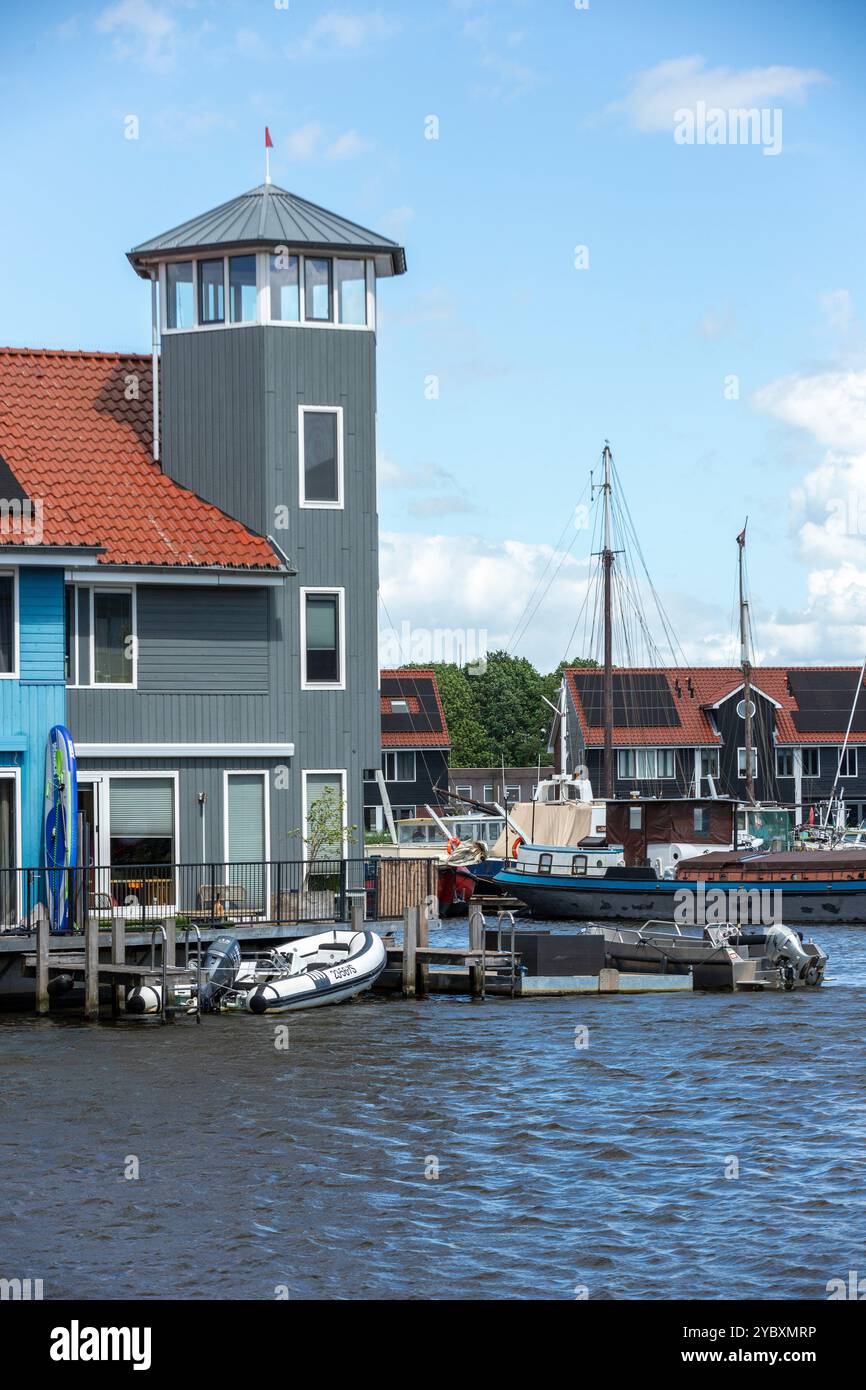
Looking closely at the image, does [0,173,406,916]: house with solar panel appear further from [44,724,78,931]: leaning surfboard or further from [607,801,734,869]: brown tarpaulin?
[607,801,734,869]: brown tarpaulin

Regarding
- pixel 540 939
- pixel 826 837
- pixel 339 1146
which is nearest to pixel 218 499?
pixel 540 939

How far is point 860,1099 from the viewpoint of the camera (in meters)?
25.0

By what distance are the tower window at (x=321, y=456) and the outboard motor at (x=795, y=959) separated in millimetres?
13296

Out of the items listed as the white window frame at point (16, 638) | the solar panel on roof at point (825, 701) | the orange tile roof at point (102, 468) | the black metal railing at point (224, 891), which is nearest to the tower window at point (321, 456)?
the orange tile roof at point (102, 468)

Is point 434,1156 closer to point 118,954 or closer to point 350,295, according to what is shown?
point 118,954

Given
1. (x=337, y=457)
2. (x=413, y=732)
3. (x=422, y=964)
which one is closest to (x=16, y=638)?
(x=337, y=457)

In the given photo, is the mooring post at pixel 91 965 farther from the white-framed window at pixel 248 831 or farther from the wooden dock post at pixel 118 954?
the white-framed window at pixel 248 831

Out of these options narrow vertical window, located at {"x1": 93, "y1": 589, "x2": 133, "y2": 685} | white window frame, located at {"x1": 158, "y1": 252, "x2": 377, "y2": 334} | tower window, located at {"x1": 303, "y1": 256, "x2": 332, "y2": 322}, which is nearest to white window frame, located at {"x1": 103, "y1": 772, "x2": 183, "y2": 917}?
narrow vertical window, located at {"x1": 93, "y1": 589, "x2": 133, "y2": 685}

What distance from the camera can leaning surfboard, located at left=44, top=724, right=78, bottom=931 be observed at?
30938 millimetres

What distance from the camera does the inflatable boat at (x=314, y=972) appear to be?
31.3 meters

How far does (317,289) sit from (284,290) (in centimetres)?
69

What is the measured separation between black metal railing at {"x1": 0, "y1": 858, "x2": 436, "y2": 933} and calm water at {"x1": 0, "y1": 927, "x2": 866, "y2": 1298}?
85.9 inches
